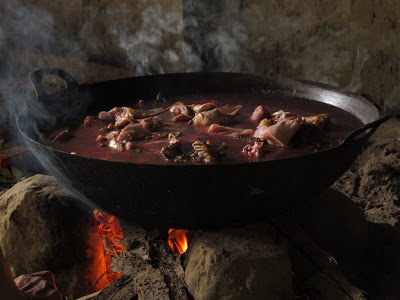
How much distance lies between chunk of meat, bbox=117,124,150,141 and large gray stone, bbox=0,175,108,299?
0.67 meters

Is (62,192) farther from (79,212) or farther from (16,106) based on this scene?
(16,106)

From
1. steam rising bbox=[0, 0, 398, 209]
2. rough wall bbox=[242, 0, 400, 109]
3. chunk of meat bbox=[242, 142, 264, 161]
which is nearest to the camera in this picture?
chunk of meat bbox=[242, 142, 264, 161]

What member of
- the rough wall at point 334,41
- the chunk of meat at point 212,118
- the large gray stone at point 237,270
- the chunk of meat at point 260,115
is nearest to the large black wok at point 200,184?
the large gray stone at point 237,270

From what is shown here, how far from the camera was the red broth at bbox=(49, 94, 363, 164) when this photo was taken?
2.26 metres

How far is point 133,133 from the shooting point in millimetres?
2510

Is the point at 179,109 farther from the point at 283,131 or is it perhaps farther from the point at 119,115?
the point at 283,131

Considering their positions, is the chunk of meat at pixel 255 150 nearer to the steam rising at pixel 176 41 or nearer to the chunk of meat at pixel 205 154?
the chunk of meat at pixel 205 154

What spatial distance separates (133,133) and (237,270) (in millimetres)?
982

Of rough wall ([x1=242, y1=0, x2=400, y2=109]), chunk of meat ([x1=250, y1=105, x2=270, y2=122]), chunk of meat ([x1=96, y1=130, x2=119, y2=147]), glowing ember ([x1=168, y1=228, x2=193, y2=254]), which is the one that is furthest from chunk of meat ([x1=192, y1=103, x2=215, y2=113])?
rough wall ([x1=242, y1=0, x2=400, y2=109])

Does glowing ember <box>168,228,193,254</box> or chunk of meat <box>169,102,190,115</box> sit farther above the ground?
chunk of meat <box>169,102,190,115</box>

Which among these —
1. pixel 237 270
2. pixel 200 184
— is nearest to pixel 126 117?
pixel 200 184

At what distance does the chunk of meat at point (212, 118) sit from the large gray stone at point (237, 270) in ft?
2.65

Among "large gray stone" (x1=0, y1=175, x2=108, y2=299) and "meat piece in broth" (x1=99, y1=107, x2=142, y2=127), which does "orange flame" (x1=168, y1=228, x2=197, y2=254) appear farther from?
"meat piece in broth" (x1=99, y1=107, x2=142, y2=127)

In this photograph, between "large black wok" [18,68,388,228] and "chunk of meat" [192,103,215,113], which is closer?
"large black wok" [18,68,388,228]
